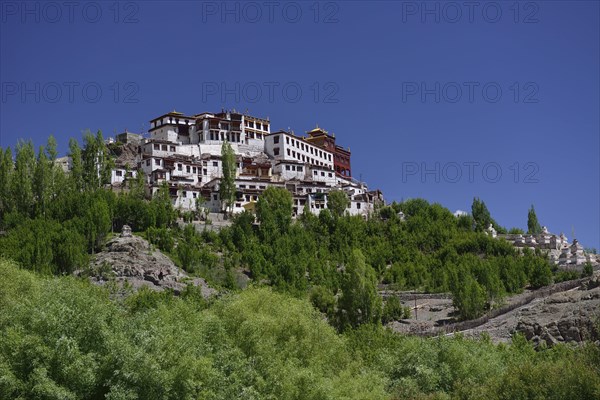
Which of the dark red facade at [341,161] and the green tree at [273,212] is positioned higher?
the dark red facade at [341,161]

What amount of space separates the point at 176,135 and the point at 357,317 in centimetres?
5604

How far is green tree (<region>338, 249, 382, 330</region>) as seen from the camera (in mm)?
64062

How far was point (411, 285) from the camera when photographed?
8038 cm

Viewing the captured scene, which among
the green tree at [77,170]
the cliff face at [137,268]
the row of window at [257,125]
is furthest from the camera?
the row of window at [257,125]

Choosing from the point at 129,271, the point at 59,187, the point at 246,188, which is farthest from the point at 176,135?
the point at 129,271

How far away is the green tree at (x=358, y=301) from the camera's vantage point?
64062 mm

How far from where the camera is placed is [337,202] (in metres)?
98.6

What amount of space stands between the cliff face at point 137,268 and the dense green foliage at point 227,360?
63.8 feet

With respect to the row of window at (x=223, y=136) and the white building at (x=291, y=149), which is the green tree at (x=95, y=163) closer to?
the row of window at (x=223, y=136)

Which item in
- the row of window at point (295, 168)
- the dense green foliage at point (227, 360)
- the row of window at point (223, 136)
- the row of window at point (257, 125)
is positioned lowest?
the dense green foliage at point (227, 360)

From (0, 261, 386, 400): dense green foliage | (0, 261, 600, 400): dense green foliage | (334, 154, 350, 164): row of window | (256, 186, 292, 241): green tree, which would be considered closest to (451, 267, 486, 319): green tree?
(0, 261, 600, 400): dense green foliage

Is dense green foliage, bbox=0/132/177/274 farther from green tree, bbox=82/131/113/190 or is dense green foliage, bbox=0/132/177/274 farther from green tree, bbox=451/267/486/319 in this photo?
green tree, bbox=451/267/486/319

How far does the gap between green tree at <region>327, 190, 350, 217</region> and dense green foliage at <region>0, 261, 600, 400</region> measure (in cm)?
4999

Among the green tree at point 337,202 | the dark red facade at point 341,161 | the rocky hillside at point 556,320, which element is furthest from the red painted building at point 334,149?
the rocky hillside at point 556,320
